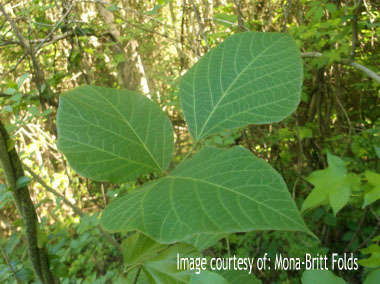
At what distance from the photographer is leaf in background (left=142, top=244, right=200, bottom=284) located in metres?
0.31

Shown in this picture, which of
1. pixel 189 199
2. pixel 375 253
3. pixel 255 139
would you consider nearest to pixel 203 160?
pixel 189 199

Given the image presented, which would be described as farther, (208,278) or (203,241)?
(203,241)

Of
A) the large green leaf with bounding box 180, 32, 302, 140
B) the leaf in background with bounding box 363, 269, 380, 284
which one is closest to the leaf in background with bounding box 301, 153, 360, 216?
the leaf in background with bounding box 363, 269, 380, 284

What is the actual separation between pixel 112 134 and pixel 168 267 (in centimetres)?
12

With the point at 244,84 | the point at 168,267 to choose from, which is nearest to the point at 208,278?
the point at 168,267

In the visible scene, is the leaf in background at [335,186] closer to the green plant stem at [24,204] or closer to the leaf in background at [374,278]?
the leaf in background at [374,278]

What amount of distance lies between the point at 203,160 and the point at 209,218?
6 cm

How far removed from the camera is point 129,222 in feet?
0.76

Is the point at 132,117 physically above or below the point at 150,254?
above

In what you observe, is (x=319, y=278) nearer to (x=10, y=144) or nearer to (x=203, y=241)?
(x=203, y=241)

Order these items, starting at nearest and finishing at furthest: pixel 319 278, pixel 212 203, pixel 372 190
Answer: pixel 212 203, pixel 319 278, pixel 372 190

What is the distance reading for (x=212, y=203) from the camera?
22 cm

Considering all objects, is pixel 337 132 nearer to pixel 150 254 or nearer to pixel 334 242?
pixel 334 242

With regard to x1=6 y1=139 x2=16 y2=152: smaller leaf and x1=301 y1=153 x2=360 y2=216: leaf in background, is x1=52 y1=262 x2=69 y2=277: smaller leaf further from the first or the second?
x1=301 y1=153 x2=360 y2=216: leaf in background
